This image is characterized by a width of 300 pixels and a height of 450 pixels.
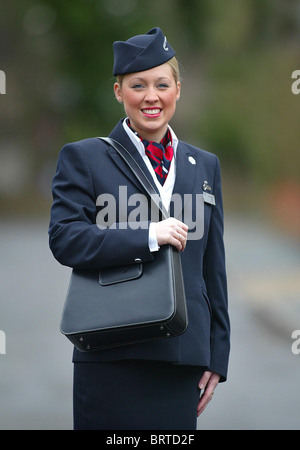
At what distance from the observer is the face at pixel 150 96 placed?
2.48 metres

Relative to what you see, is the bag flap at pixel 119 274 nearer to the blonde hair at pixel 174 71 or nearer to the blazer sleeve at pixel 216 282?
the blazer sleeve at pixel 216 282

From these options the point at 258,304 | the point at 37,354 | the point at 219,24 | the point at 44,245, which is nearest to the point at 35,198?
the point at 219,24

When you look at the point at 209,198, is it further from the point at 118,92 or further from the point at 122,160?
the point at 118,92

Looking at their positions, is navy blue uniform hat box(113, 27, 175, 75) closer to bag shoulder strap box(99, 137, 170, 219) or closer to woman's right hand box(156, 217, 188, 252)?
bag shoulder strap box(99, 137, 170, 219)

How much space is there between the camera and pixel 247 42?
26188 millimetres

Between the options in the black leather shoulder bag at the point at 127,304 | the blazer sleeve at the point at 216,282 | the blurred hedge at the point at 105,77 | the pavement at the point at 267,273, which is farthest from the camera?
the blurred hedge at the point at 105,77

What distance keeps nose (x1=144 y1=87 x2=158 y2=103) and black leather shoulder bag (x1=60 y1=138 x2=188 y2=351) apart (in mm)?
462

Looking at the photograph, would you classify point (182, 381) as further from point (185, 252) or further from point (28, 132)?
point (28, 132)

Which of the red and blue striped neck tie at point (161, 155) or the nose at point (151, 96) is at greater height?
the nose at point (151, 96)

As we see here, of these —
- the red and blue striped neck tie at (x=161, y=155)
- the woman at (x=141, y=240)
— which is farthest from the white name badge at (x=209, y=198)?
the red and blue striped neck tie at (x=161, y=155)

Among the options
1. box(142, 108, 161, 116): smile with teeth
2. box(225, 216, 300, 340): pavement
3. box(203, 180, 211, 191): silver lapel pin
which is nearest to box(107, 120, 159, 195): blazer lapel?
box(142, 108, 161, 116): smile with teeth

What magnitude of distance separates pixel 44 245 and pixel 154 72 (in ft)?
50.2

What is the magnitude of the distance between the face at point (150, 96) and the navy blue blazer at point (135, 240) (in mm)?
95

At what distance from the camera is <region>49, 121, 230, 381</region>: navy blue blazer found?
2352 mm
